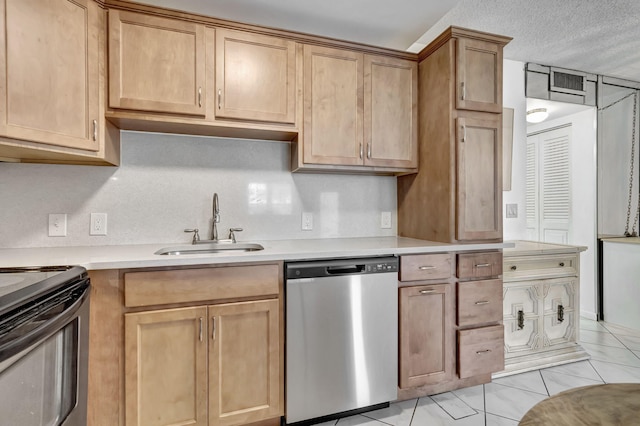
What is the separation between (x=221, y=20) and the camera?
1.85 meters

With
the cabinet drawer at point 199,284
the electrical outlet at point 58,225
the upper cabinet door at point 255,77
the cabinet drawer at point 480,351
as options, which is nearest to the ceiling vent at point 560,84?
the cabinet drawer at point 480,351

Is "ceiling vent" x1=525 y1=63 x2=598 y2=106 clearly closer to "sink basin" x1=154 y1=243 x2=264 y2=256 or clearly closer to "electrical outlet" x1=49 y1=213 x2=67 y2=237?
"sink basin" x1=154 y1=243 x2=264 y2=256

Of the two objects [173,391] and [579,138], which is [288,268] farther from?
[579,138]

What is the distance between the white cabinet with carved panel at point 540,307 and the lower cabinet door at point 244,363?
1673mm

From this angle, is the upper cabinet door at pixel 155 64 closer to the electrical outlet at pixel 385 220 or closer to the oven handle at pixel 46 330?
the oven handle at pixel 46 330

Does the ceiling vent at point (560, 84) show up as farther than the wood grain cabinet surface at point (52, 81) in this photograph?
Yes

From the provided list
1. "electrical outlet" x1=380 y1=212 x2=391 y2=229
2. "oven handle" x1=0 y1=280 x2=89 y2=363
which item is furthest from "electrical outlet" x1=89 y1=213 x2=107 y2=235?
"electrical outlet" x1=380 y1=212 x2=391 y2=229

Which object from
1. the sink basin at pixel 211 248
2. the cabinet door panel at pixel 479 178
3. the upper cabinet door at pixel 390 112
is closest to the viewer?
the sink basin at pixel 211 248

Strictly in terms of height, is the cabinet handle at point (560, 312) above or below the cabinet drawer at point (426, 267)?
below

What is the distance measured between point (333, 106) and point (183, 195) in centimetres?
115

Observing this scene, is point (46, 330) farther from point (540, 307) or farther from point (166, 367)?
point (540, 307)

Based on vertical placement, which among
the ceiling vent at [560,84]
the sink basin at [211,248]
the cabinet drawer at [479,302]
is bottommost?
the cabinet drawer at [479,302]

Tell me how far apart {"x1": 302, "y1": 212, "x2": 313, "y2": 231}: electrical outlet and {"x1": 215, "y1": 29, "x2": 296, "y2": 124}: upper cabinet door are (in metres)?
0.70

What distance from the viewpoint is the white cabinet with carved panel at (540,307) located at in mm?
2377
